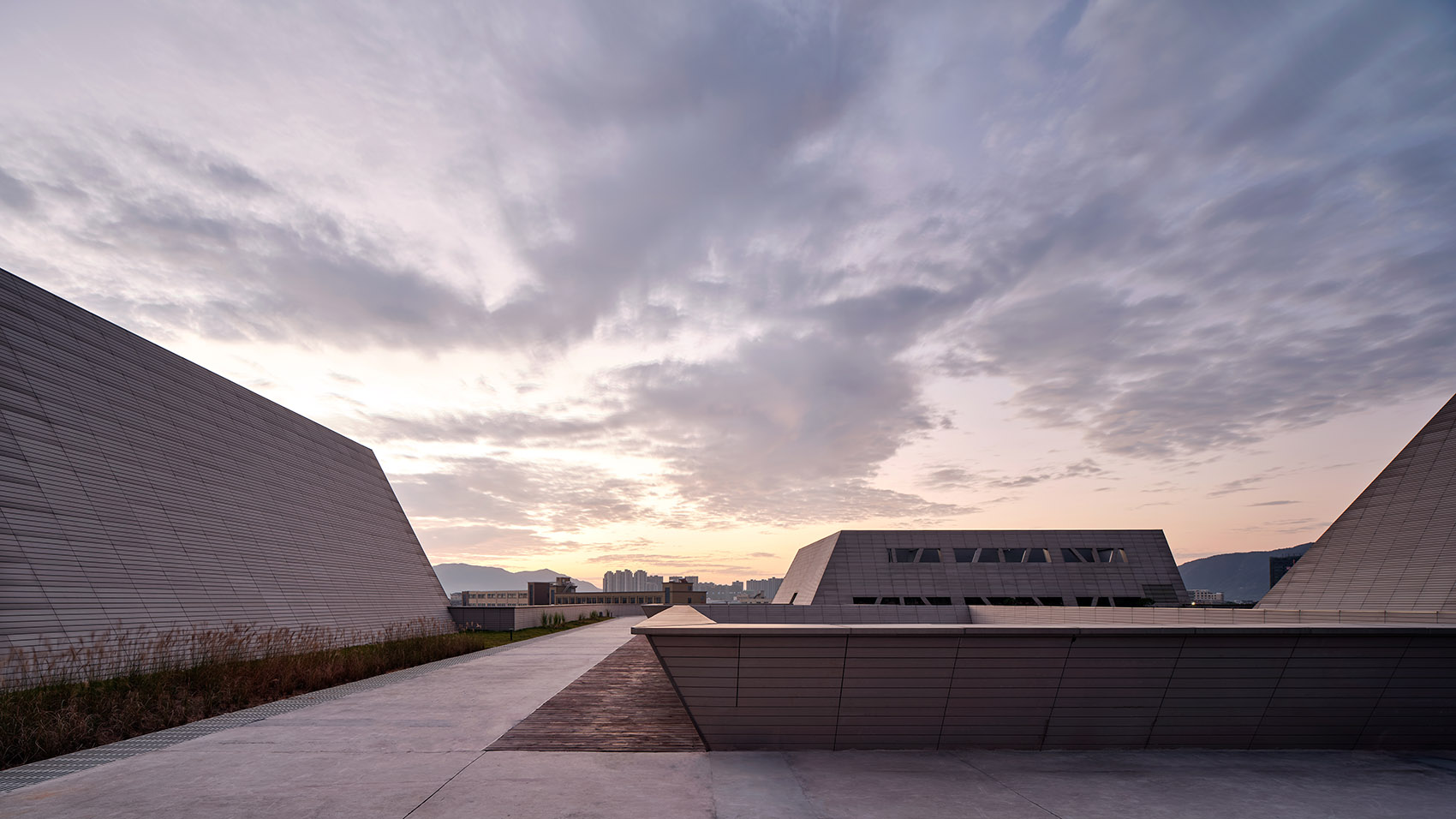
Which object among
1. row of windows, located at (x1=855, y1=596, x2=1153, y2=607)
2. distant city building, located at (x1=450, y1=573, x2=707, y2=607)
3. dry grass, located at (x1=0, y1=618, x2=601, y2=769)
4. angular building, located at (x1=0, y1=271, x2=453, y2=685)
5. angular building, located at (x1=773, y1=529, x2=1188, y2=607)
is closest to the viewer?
dry grass, located at (x1=0, y1=618, x2=601, y2=769)

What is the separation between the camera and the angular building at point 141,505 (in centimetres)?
1421

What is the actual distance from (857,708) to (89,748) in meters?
9.11

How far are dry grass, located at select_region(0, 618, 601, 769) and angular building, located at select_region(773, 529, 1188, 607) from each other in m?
28.1

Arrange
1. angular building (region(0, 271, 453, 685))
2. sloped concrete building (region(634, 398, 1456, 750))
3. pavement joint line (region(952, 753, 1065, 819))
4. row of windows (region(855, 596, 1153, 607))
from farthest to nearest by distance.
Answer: row of windows (region(855, 596, 1153, 607)) → angular building (region(0, 271, 453, 685)) → sloped concrete building (region(634, 398, 1456, 750)) → pavement joint line (region(952, 753, 1065, 819))

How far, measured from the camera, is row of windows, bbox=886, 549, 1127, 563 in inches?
1684

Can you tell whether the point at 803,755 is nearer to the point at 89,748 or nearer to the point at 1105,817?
the point at 1105,817

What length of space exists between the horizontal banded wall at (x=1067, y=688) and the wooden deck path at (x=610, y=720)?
1214mm

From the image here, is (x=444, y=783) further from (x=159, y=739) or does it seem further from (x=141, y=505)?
(x=141, y=505)

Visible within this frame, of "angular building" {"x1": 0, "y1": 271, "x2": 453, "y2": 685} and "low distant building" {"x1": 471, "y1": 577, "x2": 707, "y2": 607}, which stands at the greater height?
"angular building" {"x1": 0, "y1": 271, "x2": 453, "y2": 685}

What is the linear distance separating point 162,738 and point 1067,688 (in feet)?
36.1

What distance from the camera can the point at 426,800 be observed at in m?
6.21

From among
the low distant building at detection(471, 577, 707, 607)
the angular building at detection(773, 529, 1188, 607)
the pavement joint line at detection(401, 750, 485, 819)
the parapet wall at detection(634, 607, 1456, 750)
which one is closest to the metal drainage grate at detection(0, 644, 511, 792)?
the pavement joint line at detection(401, 750, 485, 819)

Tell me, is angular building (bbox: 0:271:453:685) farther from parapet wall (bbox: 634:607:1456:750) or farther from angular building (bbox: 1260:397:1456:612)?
angular building (bbox: 1260:397:1456:612)

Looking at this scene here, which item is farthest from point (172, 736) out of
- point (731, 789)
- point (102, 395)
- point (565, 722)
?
point (102, 395)
